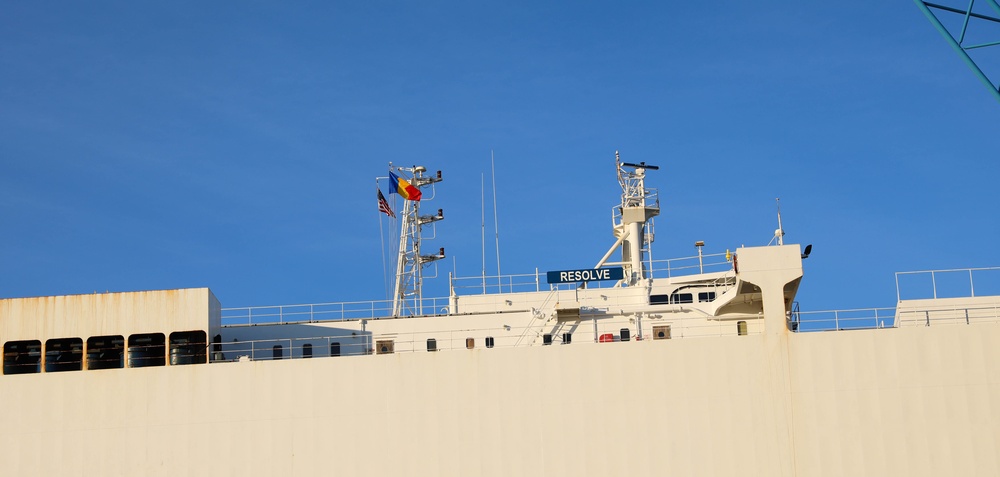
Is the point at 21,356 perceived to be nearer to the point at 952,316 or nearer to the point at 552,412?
the point at 552,412

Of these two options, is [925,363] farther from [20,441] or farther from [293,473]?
[20,441]

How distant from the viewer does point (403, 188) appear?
129ft

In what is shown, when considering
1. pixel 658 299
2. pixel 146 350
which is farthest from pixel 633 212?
pixel 146 350

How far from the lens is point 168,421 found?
27828 millimetres

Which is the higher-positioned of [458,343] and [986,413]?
[458,343]

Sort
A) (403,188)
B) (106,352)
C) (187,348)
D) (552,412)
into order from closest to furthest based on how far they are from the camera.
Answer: (552,412)
(187,348)
(106,352)
(403,188)

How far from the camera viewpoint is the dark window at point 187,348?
95.2ft

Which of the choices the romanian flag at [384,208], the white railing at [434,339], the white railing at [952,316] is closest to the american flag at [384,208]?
the romanian flag at [384,208]

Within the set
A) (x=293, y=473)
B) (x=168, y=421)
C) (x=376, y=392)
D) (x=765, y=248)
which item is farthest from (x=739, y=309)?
(x=168, y=421)

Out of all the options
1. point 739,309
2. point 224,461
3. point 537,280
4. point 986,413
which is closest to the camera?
point 986,413

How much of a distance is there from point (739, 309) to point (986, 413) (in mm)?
6453

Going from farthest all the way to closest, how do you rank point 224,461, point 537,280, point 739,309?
point 537,280, point 739,309, point 224,461

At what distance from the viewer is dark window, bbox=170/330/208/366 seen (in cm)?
2903

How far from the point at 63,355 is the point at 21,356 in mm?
1034
